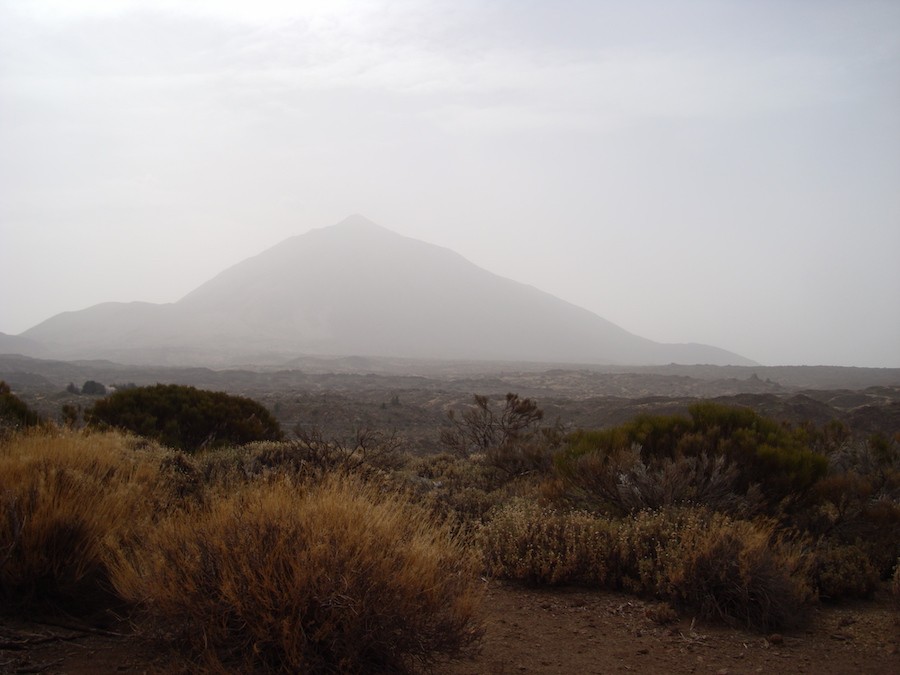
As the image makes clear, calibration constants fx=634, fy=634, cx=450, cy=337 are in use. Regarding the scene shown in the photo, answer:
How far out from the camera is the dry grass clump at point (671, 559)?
5168mm

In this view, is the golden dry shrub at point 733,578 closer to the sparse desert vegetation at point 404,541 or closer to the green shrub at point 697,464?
the sparse desert vegetation at point 404,541

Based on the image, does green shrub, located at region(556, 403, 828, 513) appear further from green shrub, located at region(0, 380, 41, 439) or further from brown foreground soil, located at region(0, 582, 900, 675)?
green shrub, located at region(0, 380, 41, 439)

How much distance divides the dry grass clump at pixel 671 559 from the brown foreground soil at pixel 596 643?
0.18 meters

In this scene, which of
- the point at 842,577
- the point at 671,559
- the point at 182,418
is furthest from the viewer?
the point at 182,418

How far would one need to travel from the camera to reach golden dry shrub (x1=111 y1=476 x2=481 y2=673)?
3.42m

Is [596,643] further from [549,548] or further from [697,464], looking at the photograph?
[697,464]

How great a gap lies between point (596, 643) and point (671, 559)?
4.17 ft

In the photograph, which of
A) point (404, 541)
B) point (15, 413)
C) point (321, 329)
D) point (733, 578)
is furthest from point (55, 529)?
point (321, 329)

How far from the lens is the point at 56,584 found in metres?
4.27

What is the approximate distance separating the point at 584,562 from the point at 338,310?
18075 centimetres

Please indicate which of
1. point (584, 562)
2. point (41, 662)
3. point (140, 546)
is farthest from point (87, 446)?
point (584, 562)

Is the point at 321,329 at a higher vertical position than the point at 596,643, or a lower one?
higher

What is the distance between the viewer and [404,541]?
412 cm

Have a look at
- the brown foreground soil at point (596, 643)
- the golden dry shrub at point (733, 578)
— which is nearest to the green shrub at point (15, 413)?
the brown foreground soil at point (596, 643)
